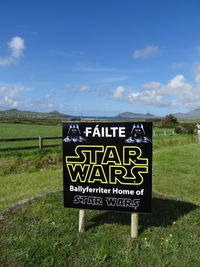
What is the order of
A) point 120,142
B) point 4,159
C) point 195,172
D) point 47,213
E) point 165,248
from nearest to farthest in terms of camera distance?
point 165,248, point 120,142, point 47,213, point 195,172, point 4,159

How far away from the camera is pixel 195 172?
9.98 metres

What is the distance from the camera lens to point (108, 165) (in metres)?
4.02

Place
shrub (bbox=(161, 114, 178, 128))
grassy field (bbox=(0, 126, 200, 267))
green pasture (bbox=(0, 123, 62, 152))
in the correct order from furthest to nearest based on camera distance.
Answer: shrub (bbox=(161, 114, 178, 128))
green pasture (bbox=(0, 123, 62, 152))
grassy field (bbox=(0, 126, 200, 267))

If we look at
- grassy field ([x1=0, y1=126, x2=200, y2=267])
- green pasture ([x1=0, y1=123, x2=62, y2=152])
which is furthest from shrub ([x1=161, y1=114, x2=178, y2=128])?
grassy field ([x1=0, y1=126, x2=200, y2=267])

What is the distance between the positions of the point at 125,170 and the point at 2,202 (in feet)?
14.8

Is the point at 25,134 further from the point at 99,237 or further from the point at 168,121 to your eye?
the point at 168,121

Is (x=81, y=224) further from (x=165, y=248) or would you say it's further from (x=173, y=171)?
(x=173, y=171)

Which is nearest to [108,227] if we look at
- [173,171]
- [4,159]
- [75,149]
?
[75,149]

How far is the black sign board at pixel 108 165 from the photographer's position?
387 cm

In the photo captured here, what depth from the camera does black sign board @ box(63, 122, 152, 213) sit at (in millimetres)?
3871

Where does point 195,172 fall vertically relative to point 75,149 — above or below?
below

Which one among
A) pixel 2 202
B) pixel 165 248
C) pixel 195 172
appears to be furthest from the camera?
pixel 195 172

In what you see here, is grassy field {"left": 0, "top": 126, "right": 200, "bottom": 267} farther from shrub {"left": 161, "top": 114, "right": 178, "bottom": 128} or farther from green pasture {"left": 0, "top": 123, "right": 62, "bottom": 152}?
shrub {"left": 161, "top": 114, "right": 178, "bottom": 128}

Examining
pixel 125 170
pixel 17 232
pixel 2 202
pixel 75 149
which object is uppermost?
pixel 75 149
